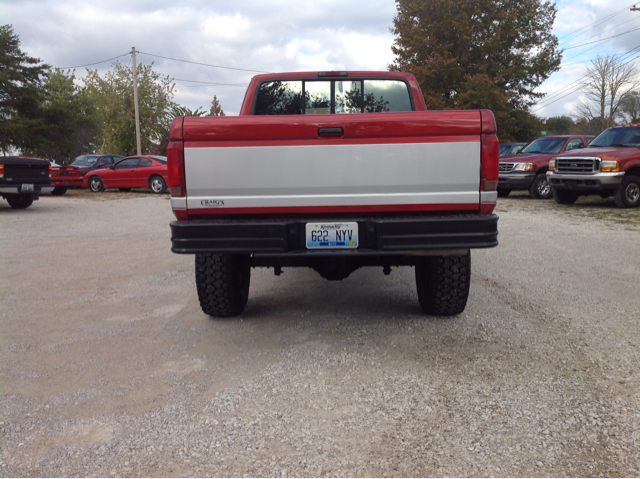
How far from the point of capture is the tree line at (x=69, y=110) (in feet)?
127

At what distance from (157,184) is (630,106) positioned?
45.6m

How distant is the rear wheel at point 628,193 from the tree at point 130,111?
40722mm

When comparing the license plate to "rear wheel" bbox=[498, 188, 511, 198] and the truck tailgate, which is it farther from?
"rear wheel" bbox=[498, 188, 511, 198]

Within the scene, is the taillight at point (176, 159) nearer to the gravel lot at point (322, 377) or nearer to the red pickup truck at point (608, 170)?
the gravel lot at point (322, 377)

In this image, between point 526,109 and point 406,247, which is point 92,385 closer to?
point 406,247

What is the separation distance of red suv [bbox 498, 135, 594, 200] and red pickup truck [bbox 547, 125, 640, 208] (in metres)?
2.04

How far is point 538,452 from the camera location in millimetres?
2518

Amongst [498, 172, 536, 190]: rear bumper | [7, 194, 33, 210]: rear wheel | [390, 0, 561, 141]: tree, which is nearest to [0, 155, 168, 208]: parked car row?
[7, 194, 33, 210]: rear wheel

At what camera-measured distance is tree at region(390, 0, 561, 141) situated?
104 ft

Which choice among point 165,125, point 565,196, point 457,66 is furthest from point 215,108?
point 565,196

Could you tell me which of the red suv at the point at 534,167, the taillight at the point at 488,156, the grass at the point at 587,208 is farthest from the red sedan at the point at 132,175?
the taillight at the point at 488,156

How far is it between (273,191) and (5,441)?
200 cm

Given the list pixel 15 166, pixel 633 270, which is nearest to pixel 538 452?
pixel 633 270

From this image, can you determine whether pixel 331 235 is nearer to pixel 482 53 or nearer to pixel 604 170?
pixel 604 170
